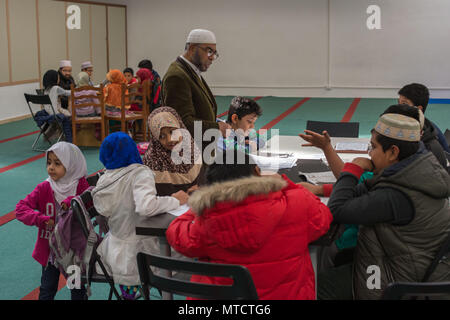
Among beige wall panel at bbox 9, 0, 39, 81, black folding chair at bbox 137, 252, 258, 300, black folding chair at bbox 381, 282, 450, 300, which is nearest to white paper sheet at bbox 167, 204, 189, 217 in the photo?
black folding chair at bbox 137, 252, 258, 300

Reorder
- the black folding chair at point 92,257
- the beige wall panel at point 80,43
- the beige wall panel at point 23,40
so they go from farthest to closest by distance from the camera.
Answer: the beige wall panel at point 80,43, the beige wall panel at point 23,40, the black folding chair at point 92,257

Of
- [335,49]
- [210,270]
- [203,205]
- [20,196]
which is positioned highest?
[335,49]

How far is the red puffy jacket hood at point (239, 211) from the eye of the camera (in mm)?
1691

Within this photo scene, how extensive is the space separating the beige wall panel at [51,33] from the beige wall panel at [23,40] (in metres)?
0.23

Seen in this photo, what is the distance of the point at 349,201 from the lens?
6.84ft

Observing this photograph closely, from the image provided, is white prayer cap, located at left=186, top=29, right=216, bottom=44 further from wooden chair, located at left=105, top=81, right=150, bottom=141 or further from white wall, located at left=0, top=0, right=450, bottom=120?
white wall, located at left=0, top=0, right=450, bottom=120

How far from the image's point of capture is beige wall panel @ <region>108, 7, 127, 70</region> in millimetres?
14219

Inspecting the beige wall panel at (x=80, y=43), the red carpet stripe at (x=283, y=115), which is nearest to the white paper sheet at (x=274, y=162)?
the red carpet stripe at (x=283, y=115)

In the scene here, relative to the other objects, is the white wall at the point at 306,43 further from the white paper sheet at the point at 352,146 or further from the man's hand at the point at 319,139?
the man's hand at the point at 319,139

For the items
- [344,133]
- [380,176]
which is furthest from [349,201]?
[344,133]

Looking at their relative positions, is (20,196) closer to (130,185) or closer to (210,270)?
(130,185)
